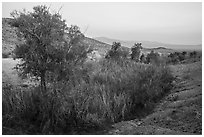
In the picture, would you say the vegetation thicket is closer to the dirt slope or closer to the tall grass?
the tall grass

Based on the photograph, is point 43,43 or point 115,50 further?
point 115,50

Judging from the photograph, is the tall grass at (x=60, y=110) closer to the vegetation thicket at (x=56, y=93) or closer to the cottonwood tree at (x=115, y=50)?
the vegetation thicket at (x=56, y=93)

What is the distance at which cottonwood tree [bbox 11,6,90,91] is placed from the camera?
7.32 metres

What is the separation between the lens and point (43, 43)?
7320 mm

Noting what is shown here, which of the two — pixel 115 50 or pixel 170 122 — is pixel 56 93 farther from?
pixel 115 50

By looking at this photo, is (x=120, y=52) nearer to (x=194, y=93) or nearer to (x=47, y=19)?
(x=194, y=93)

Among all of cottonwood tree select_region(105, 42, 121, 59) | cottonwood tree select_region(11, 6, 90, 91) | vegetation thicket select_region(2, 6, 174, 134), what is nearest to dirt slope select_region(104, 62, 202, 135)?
vegetation thicket select_region(2, 6, 174, 134)

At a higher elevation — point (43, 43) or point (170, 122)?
point (43, 43)

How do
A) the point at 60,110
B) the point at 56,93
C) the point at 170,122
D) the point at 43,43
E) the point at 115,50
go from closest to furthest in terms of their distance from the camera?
the point at 60,110, the point at 56,93, the point at 170,122, the point at 43,43, the point at 115,50

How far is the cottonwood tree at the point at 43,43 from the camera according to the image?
24.0 ft

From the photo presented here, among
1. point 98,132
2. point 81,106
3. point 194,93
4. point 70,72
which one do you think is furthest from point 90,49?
point 194,93

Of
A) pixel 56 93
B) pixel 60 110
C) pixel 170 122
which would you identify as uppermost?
pixel 56 93

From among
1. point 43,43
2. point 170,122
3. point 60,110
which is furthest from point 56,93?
point 170,122

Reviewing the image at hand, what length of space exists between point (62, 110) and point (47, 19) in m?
3.02
